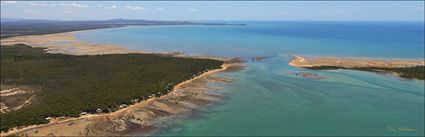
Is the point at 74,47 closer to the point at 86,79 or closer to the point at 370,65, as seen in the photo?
the point at 86,79

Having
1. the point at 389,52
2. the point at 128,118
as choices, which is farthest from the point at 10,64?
the point at 389,52

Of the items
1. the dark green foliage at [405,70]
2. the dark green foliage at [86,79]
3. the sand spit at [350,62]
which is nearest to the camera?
the dark green foliage at [86,79]

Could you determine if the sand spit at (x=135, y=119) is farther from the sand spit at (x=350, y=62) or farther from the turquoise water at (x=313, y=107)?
the sand spit at (x=350, y=62)

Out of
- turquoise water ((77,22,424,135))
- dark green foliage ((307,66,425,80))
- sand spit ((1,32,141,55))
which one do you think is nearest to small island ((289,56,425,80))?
dark green foliage ((307,66,425,80))

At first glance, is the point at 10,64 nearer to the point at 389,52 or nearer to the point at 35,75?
the point at 35,75

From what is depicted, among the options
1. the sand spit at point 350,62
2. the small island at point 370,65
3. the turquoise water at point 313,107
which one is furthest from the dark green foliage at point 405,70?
the sand spit at point 350,62

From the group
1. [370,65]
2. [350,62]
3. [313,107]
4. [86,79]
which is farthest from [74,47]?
[313,107]
